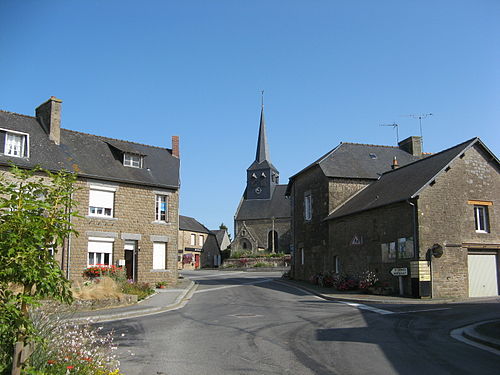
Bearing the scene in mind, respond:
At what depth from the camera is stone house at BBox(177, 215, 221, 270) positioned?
171 feet

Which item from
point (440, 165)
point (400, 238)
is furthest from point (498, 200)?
point (400, 238)

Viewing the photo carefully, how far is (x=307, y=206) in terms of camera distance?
29.0 m

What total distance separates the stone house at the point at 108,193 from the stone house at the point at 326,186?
326 inches

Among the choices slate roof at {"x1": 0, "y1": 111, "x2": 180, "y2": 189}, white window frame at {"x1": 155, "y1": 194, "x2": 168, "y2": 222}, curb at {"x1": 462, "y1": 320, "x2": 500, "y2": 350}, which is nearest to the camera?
curb at {"x1": 462, "y1": 320, "x2": 500, "y2": 350}

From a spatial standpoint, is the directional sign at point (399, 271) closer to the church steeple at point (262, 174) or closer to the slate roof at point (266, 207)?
the slate roof at point (266, 207)

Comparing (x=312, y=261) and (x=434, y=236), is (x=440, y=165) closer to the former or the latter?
(x=434, y=236)

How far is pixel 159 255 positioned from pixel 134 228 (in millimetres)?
2083

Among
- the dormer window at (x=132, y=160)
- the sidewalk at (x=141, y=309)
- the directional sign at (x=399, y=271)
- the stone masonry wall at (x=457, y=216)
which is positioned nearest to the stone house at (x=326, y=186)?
the directional sign at (x=399, y=271)

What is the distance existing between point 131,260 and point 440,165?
1501 centimetres

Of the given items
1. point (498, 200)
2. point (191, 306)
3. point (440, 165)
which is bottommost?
point (191, 306)

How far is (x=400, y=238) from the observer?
19.0 metres

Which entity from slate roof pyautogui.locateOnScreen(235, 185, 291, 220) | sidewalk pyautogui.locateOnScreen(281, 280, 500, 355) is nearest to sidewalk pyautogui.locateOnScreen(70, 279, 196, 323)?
sidewalk pyautogui.locateOnScreen(281, 280, 500, 355)

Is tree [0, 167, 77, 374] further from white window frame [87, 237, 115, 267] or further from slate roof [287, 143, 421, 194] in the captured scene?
slate roof [287, 143, 421, 194]

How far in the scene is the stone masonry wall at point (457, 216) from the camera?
18109 millimetres
